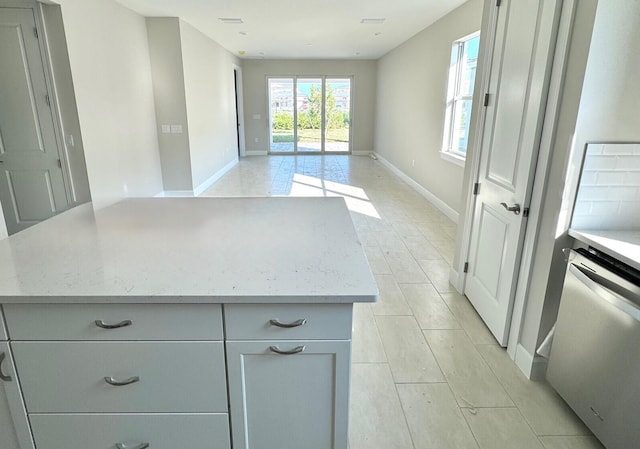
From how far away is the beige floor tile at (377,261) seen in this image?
3.41 m

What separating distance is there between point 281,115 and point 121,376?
10.2 meters

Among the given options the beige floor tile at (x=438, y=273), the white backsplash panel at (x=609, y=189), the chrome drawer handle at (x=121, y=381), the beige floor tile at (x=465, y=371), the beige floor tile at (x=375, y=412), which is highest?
the white backsplash panel at (x=609, y=189)

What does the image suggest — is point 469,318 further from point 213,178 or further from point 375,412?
point 213,178

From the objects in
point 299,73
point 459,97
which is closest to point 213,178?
point 459,97

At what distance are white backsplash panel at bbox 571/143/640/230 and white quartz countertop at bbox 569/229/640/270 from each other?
60mm

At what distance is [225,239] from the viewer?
59.0 inches

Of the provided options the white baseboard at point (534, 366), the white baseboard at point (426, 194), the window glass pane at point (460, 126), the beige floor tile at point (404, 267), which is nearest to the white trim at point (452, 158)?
the window glass pane at point (460, 126)

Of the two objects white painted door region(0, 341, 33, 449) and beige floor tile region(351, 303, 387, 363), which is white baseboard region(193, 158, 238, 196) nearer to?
beige floor tile region(351, 303, 387, 363)

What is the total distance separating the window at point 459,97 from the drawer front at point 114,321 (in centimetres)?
423

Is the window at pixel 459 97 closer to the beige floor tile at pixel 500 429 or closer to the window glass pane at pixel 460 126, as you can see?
the window glass pane at pixel 460 126

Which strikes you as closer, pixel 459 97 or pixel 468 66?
pixel 468 66

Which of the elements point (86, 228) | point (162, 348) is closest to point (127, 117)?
point (86, 228)

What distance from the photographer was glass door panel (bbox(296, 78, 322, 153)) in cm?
1047

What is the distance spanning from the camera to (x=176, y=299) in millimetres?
1078
